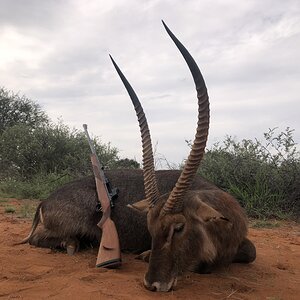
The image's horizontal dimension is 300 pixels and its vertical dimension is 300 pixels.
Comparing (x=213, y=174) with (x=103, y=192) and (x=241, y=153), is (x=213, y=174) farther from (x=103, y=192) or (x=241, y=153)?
(x=103, y=192)

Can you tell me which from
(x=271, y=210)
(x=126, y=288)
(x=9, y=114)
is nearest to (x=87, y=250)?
(x=126, y=288)

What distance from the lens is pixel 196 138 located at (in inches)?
140

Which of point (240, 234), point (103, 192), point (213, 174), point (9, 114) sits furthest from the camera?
point (9, 114)

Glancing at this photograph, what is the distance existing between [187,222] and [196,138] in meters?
0.72

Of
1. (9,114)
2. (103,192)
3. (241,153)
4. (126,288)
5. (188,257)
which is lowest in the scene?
(126,288)

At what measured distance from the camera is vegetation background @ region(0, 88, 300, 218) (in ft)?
28.6

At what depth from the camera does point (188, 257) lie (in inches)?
149

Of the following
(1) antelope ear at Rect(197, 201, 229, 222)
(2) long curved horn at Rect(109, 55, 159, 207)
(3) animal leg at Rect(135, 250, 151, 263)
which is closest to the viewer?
(1) antelope ear at Rect(197, 201, 229, 222)

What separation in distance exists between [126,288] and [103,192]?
5.60 ft


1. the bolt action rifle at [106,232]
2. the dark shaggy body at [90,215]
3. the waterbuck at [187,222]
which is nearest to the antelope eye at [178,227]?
the waterbuck at [187,222]

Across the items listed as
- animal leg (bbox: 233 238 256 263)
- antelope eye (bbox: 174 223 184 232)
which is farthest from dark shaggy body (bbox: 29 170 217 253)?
antelope eye (bbox: 174 223 184 232)

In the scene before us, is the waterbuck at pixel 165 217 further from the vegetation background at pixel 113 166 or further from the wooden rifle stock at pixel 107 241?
the vegetation background at pixel 113 166

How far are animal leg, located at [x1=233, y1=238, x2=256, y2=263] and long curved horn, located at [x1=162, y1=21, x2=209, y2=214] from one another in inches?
45.7

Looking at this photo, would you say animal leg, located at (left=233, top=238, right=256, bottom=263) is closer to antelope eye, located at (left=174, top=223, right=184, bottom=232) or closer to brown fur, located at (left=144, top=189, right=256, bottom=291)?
brown fur, located at (left=144, top=189, right=256, bottom=291)
